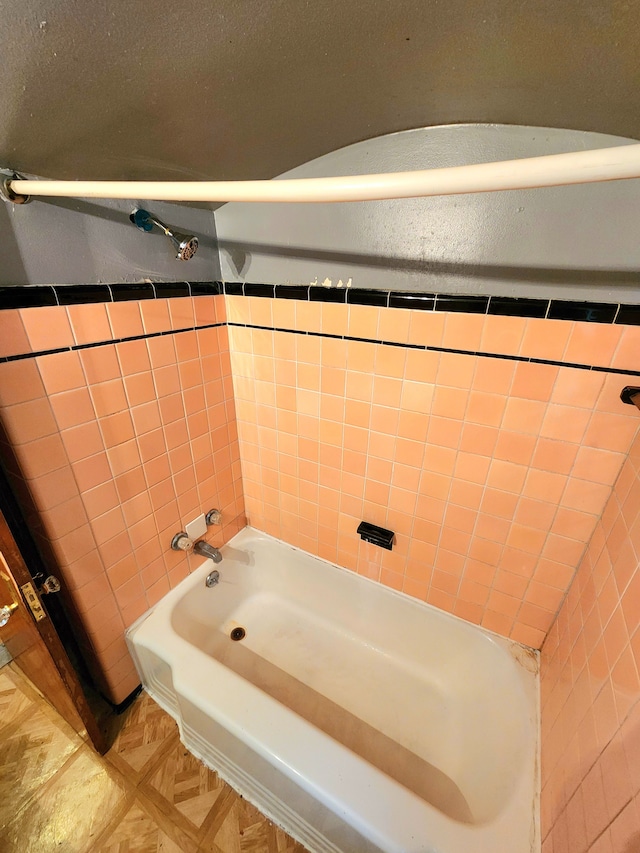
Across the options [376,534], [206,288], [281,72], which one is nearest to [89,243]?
[206,288]

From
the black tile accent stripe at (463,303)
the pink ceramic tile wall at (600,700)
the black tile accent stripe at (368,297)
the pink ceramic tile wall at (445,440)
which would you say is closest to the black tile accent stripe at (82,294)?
the pink ceramic tile wall at (445,440)

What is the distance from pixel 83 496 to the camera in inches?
38.2

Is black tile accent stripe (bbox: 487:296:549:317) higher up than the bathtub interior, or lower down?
higher up

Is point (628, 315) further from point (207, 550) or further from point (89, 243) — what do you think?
point (207, 550)

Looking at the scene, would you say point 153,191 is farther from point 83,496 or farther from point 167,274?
point 83,496

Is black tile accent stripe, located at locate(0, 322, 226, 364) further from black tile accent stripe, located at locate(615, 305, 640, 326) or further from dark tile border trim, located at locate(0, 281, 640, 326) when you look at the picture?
black tile accent stripe, located at locate(615, 305, 640, 326)

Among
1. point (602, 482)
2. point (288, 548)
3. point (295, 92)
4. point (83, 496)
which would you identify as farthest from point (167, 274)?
point (602, 482)

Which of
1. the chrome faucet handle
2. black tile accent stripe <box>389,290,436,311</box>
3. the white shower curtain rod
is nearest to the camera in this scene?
the white shower curtain rod

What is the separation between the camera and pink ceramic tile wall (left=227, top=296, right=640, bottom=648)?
873 millimetres

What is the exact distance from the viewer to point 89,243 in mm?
888

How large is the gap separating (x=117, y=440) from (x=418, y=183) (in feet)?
3.31

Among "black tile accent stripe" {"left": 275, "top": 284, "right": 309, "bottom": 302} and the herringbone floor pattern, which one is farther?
"black tile accent stripe" {"left": 275, "top": 284, "right": 309, "bottom": 302}

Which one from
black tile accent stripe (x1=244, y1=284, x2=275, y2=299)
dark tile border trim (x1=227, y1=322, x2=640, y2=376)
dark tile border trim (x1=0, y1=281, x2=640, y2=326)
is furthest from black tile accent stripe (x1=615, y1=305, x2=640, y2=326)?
black tile accent stripe (x1=244, y1=284, x2=275, y2=299)

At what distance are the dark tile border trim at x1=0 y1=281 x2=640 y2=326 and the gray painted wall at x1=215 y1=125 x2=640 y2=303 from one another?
2 cm
